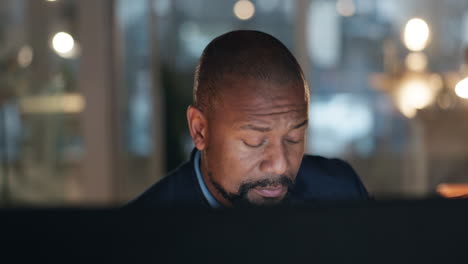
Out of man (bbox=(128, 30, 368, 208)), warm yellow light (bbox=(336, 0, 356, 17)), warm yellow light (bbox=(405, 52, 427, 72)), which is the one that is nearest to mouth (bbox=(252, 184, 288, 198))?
man (bbox=(128, 30, 368, 208))

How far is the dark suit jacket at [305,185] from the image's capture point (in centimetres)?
83

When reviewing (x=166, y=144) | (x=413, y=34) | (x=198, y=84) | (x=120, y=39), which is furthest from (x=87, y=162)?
(x=198, y=84)

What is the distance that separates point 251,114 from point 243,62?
0.21 feet

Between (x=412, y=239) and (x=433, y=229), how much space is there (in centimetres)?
1

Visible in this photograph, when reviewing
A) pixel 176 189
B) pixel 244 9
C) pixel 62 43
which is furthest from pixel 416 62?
pixel 176 189

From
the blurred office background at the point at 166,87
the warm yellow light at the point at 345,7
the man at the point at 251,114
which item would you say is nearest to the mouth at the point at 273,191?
the man at the point at 251,114

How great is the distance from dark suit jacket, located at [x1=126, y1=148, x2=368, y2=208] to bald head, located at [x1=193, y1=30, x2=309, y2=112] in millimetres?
158

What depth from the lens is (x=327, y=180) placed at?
35.6 inches

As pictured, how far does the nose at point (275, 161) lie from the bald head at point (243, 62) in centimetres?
8

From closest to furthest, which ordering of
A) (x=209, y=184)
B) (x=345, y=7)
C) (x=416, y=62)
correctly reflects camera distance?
1. (x=209, y=184)
2. (x=416, y=62)
3. (x=345, y=7)

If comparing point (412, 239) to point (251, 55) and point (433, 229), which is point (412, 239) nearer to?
point (433, 229)

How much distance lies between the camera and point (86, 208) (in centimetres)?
27

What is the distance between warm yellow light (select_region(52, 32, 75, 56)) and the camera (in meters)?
3.65

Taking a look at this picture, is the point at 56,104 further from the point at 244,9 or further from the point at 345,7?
the point at 345,7
